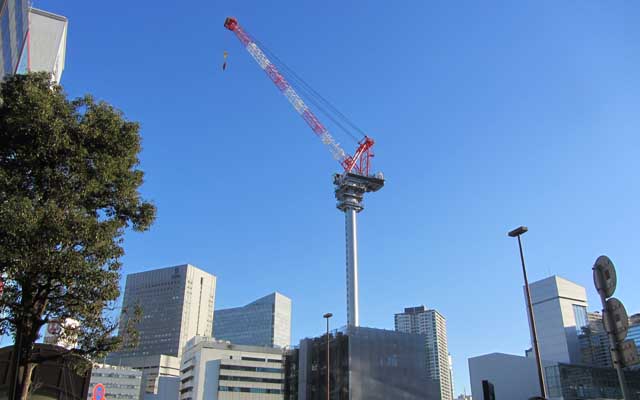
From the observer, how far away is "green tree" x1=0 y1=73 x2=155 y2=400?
1490 cm

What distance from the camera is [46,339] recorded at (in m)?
18.7

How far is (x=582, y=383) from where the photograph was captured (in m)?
117

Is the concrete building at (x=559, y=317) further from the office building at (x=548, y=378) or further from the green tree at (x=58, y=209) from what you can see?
the green tree at (x=58, y=209)

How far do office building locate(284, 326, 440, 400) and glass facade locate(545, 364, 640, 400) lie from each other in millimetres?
35636

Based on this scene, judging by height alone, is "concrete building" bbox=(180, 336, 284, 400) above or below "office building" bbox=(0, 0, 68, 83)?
below

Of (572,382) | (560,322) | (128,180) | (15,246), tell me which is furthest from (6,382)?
(560,322)

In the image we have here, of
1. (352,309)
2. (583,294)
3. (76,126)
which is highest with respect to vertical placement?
(583,294)

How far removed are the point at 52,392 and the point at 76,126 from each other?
363 inches

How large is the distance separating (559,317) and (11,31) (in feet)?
593

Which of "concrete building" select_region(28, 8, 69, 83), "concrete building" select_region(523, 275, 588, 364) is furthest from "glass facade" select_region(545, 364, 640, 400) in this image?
"concrete building" select_region(28, 8, 69, 83)

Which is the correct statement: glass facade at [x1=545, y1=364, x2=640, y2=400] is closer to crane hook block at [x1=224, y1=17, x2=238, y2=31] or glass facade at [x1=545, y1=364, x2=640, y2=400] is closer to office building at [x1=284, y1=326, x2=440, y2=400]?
office building at [x1=284, y1=326, x2=440, y2=400]

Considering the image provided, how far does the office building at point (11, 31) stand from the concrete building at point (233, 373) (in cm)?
8510

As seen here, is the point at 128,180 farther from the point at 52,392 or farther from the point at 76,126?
the point at 52,392

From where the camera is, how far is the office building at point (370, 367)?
90.9 m
